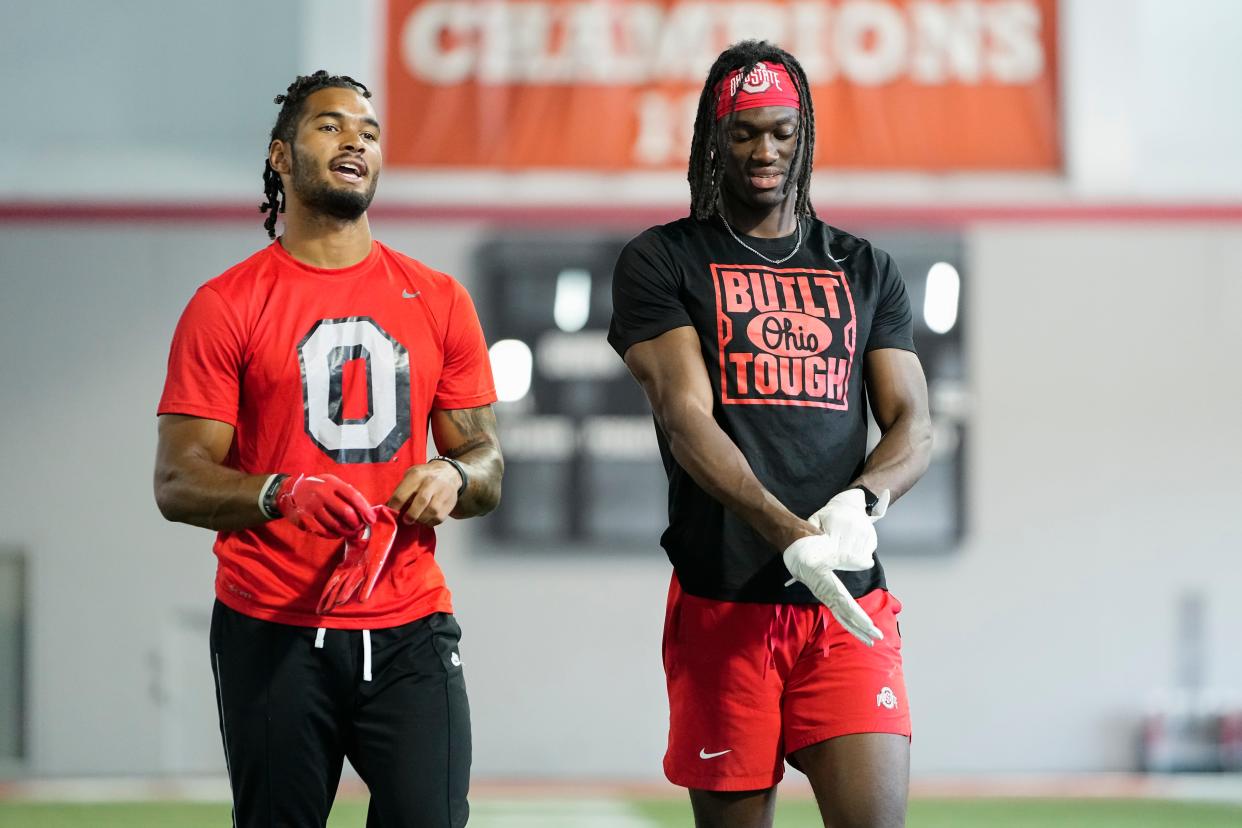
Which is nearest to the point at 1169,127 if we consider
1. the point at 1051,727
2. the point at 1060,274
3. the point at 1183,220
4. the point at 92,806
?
the point at 1183,220

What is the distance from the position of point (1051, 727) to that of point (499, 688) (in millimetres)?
2342

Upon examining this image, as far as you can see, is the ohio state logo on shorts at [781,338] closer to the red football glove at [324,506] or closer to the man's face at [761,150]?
the man's face at [761,150]

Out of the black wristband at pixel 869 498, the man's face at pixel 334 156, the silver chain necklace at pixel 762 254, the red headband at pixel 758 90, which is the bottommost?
the black wristband at pixel 869 498

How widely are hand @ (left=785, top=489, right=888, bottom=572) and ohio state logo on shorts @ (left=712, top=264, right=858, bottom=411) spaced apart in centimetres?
19

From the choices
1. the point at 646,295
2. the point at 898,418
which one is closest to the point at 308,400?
the point at 646,295

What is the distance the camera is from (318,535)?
2.00m

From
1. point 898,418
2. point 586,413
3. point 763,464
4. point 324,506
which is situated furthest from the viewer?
point 586,413

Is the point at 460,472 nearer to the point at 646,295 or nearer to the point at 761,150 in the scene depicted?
the point at 646,295

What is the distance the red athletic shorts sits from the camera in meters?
2.18

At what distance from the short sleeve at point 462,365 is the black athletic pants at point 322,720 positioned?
0.37 metres

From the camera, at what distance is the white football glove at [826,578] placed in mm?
2004

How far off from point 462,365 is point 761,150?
0.58m

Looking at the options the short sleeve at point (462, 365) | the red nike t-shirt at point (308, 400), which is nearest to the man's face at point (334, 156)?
the red nike t-shirt at point (308, 400)

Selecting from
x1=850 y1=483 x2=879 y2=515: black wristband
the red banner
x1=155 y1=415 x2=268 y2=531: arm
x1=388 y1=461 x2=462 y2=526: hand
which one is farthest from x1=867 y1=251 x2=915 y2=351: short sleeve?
the red banner
